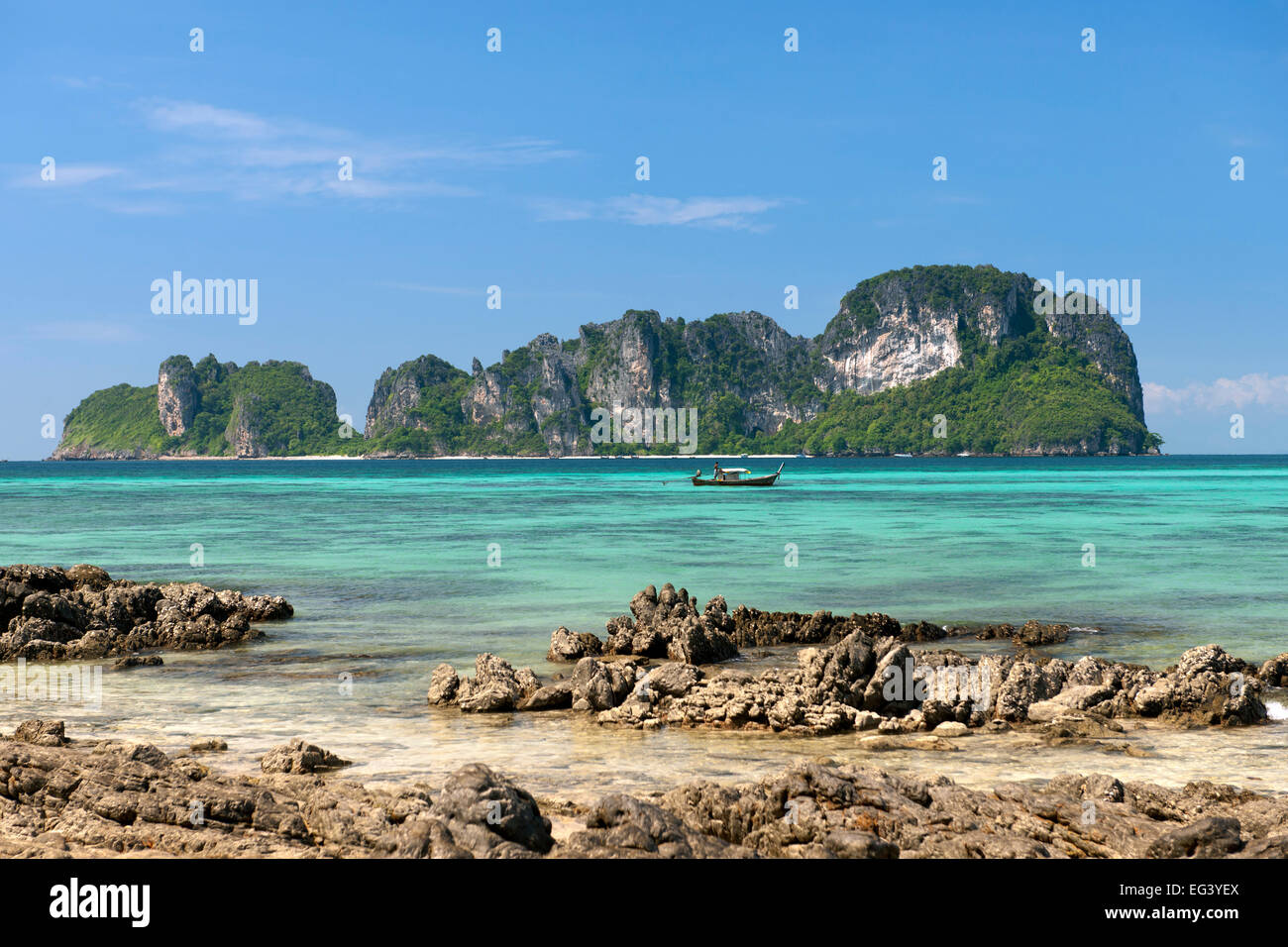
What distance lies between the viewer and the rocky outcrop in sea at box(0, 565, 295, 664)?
14.6 meters

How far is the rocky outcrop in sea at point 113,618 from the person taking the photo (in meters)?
14.6

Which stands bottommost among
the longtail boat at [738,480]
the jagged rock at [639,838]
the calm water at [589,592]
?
the calm water at [589,592]

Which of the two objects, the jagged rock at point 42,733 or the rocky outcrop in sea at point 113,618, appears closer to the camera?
the jagged rock at point 42,733

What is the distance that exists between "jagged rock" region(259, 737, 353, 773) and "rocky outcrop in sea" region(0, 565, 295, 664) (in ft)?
24.3

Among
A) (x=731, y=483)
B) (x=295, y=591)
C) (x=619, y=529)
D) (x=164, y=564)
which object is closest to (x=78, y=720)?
(x=295, y=591)

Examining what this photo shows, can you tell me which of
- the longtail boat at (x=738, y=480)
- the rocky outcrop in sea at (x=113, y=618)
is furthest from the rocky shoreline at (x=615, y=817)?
the longtail boat at (x=738, y=480)

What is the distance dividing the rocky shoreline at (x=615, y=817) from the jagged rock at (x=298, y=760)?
488mm

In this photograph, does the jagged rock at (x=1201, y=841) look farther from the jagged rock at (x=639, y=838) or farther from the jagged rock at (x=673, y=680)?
the jagged rock at (x=673, y=680)

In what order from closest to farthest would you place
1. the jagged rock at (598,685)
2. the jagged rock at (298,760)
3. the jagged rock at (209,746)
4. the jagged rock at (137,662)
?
1. the jagged rock at (298,760)
2. the jagged rock at (209,746)
3. the jagged rock at (598,685)
4. the jagged rock at (137,662)

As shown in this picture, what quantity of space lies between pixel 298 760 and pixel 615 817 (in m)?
3.32

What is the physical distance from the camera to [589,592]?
67.3 ft

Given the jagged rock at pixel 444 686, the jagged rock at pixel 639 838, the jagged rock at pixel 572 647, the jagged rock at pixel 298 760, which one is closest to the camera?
the jagged rock at pixel 639 838

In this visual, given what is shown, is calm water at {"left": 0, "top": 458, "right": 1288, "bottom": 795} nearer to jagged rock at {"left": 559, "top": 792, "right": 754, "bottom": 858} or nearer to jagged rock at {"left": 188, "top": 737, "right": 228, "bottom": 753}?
jagged rock at {"left": 188, "top": 737, "right": 228, "bottom": 753}

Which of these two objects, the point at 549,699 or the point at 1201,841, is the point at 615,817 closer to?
the point at 1201,841
